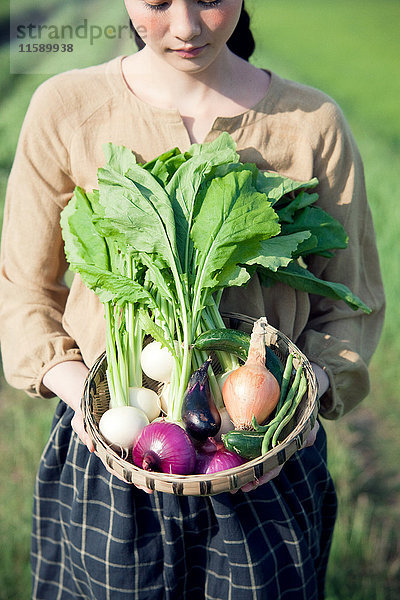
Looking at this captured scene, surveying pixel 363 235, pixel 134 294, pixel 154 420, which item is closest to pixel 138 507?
pixel 154 420

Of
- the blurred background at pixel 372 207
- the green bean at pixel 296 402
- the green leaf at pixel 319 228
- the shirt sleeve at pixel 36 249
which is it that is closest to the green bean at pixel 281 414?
the green bean at pixel 296 402

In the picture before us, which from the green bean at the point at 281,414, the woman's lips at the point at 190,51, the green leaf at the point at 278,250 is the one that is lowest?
the green bean at the point at 281,414

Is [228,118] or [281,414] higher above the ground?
[228,118]

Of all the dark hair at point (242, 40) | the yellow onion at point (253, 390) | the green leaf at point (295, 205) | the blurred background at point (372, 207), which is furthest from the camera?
the blurred background at point (372, 207)

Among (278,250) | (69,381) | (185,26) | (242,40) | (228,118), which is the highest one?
(185,26)

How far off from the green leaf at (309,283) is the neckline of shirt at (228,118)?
39 centimetres

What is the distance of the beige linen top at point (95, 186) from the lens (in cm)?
169

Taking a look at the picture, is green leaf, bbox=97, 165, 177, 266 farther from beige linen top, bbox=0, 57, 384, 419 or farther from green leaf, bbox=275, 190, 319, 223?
green leaf, bbox=275, 190, 319, 223

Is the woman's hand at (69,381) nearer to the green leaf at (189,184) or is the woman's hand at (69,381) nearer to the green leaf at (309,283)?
the green leaf at (189,184)

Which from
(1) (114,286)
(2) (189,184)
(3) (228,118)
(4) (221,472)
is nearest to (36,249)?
(1) (114,286)

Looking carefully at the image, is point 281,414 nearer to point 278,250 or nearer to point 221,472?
point 221,472

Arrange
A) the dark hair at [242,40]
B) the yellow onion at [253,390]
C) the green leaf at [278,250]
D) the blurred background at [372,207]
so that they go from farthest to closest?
the blurred background at [372,207] → the dark hair at [242,40] → the green leaf at [278,250] → the yellow onion at [253,390]

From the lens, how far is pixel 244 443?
1.39 metres

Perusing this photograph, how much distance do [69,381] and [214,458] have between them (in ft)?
1.67
